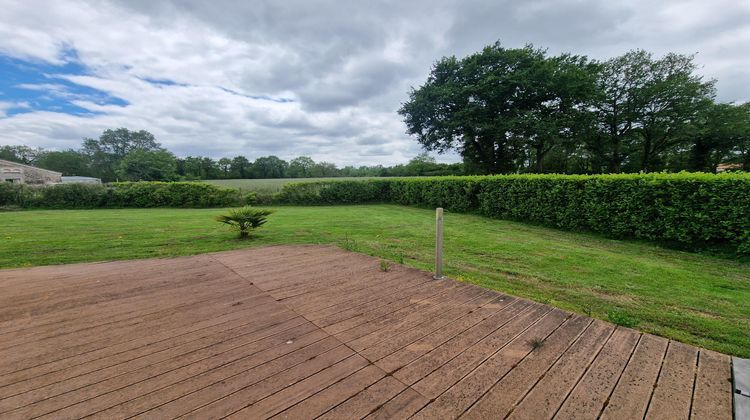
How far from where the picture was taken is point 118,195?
49.2 feet

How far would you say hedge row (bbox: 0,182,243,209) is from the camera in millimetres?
14008

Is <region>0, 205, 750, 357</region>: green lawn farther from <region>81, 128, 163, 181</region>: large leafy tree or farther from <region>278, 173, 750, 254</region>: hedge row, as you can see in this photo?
<region>81, 128, 163, 181</region>: large leafy tree

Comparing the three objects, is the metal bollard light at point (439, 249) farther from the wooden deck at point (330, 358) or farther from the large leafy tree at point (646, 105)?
the large leafy tree at point (646, 105)

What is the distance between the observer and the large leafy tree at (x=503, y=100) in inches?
755

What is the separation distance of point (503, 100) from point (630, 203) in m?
16.5

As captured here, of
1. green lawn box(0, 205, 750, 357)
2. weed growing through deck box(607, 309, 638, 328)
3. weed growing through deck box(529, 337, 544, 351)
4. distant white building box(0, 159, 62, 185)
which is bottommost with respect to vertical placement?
green lawn box(0, 205, 750, 357)

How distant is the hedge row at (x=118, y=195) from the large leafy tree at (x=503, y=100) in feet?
51.5

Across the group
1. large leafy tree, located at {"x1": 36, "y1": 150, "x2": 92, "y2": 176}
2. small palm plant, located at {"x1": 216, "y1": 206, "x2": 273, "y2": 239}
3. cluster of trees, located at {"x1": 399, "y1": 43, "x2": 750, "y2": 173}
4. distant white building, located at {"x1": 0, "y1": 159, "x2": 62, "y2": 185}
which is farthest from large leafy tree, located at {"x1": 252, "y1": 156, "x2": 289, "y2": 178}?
large leafy tree, located at {"x1": 36, "y1": 150, "x2": 92, "y2": 176}

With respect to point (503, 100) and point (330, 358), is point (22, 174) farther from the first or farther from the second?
point (503, 100)

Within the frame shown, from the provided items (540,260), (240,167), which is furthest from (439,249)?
(240,167)

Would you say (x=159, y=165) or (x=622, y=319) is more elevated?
(x=159, y=165)

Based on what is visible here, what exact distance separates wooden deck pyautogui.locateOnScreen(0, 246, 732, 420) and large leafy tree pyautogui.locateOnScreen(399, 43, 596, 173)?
779 inches

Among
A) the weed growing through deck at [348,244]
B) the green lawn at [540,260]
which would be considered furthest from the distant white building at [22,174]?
the weed growing through deck at [348,244]

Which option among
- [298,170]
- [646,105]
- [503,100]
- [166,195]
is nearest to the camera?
[166,195]
